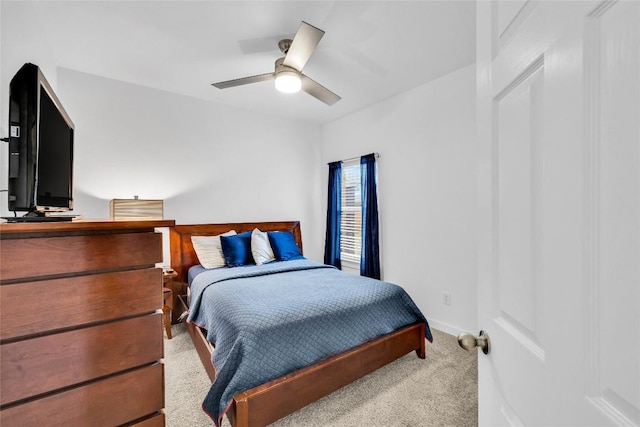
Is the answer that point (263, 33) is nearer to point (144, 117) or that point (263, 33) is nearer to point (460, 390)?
point (144, 117)

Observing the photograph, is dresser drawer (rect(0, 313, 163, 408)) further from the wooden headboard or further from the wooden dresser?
the wooden headboard

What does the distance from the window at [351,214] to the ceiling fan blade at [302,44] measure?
199cm

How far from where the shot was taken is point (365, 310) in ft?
6.91

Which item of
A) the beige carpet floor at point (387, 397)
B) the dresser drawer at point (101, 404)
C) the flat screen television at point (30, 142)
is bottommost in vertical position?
the beige carpet floor at point (387, 397)

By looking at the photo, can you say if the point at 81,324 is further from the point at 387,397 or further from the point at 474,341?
the point at 387,397

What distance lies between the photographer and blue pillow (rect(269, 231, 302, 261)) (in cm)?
349

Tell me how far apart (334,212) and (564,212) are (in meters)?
3.78

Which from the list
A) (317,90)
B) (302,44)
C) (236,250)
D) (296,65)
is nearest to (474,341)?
(302,44)

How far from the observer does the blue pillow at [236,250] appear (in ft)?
10.5

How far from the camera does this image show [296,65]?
218cm

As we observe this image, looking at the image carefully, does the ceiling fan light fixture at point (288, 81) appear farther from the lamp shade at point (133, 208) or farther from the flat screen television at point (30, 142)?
the lamp shade at point (133, 208)

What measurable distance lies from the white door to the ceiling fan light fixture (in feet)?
5.62

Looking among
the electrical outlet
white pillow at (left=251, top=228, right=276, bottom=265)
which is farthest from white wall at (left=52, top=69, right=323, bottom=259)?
the electrical outlet

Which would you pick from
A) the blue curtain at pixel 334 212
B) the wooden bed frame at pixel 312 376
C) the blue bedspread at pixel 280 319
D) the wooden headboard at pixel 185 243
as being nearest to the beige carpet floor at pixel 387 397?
the wooden bed frame at pixel 312 376
